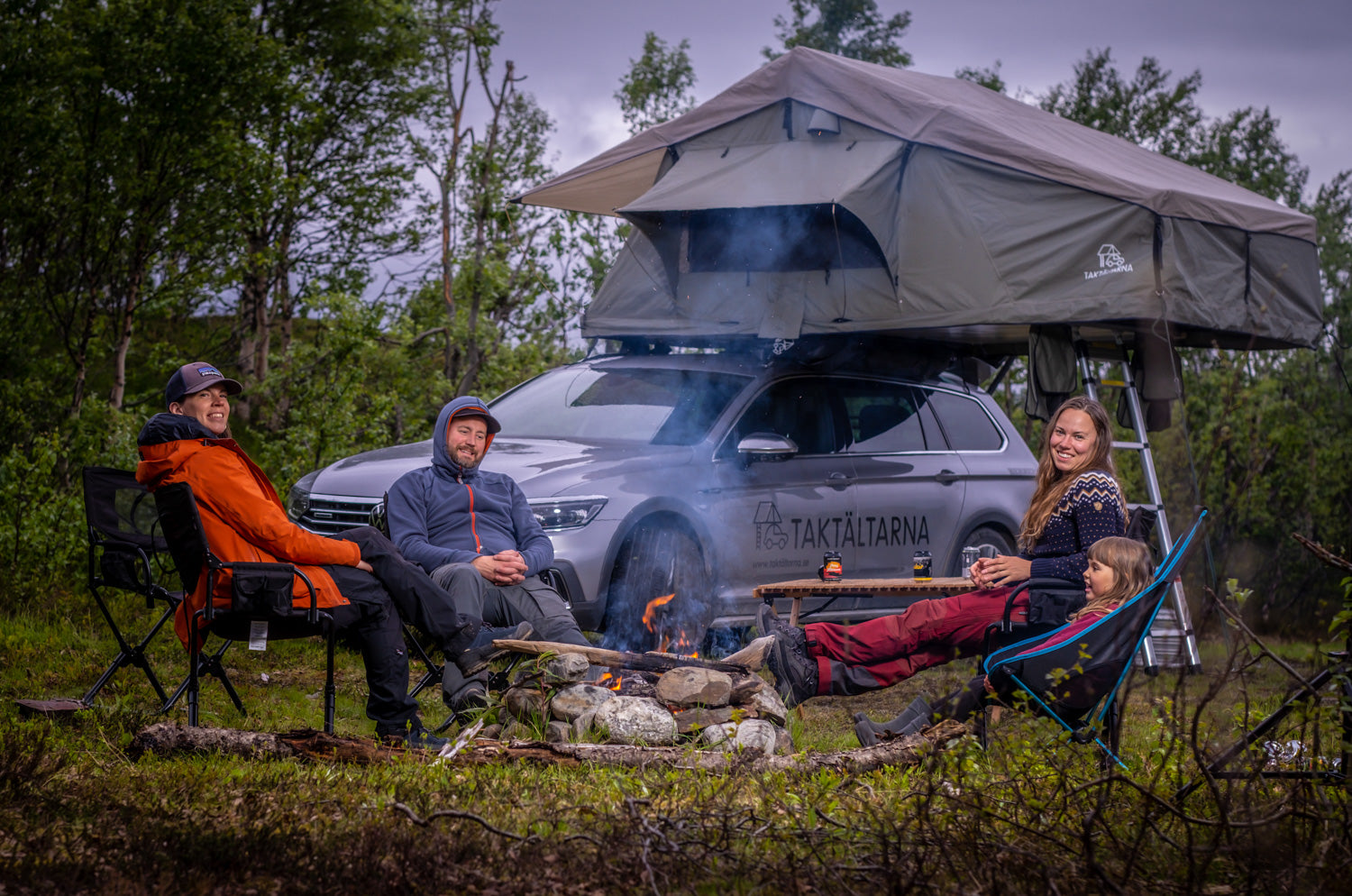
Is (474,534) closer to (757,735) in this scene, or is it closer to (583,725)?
(583,725)

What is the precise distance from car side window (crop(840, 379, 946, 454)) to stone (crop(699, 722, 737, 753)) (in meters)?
3.55

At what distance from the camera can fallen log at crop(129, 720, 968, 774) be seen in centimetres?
436

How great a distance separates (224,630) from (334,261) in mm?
14889

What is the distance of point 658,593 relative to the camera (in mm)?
6754

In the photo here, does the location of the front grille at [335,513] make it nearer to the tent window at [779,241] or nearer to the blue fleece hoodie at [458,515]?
the blue fleece hoodie at [458,515]

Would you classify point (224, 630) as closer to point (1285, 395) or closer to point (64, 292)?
point (64, 292)

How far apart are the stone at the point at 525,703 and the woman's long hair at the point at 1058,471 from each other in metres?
2.27

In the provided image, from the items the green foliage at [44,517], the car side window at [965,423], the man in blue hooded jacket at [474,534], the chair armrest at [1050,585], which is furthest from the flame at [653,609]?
the green foliage at [44,517]

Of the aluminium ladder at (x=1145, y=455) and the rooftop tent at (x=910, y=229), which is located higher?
the rooftop tent at (x=910, y=229)

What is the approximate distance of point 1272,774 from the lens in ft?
10.9

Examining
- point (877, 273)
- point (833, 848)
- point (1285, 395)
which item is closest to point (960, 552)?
point (877, 273)


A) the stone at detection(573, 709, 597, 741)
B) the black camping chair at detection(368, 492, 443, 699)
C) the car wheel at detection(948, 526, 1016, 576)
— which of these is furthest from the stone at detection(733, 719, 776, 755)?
the car wheel at detection(948, 526, 1016, 576)

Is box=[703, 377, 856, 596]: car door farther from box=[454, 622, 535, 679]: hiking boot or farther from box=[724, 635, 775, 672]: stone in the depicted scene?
box=[454, 622, 535, 679]: hiking boot

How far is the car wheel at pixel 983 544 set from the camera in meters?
8.55
